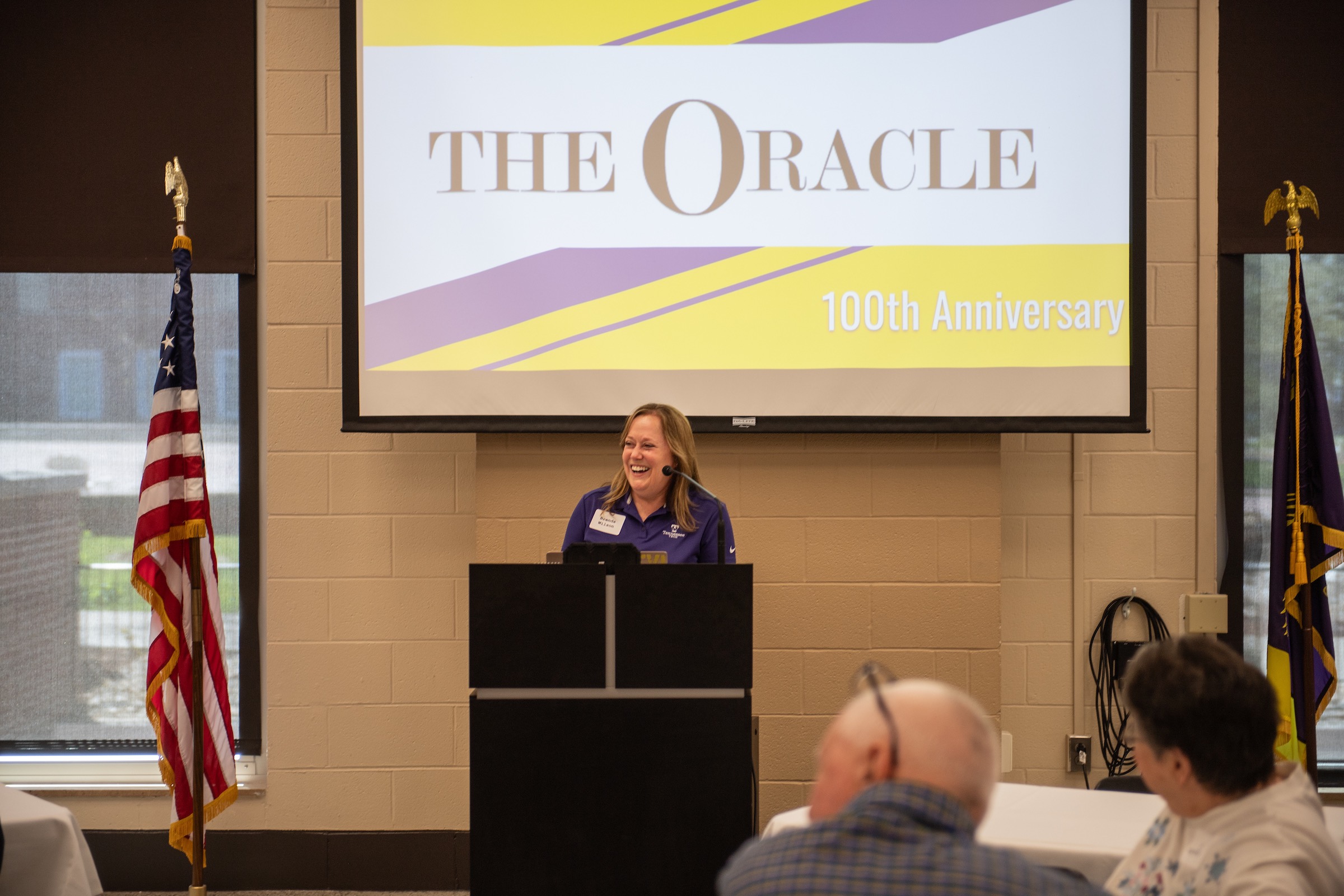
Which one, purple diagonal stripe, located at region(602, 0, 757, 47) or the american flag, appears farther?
purple diagonal stripe, located at region(602, 0, 757, 47)

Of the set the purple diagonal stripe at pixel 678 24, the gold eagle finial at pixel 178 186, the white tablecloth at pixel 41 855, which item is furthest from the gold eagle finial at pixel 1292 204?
the white tablecloth at pixel 41 855

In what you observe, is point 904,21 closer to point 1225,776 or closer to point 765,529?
point 765,529

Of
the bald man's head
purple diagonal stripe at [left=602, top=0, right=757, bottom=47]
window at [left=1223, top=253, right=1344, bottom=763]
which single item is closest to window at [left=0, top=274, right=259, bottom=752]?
purple diagonal stripe at [left=602, top=0, right=757, bottom=47]

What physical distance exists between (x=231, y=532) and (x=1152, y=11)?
385 cm

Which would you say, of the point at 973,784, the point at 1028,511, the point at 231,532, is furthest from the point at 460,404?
the point at 973,784

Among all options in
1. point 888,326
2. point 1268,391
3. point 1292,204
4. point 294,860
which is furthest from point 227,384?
point 1268,391

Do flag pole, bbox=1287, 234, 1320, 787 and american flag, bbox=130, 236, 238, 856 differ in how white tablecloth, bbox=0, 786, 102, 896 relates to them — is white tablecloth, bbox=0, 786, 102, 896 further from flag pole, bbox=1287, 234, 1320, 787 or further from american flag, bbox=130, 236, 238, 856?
flag pole, bbox=1287, 234, 1320, 787

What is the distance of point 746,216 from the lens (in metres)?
3.49

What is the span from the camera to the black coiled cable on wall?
3689mm

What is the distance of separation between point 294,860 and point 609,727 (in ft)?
6.61

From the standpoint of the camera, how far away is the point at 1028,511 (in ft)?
12.2

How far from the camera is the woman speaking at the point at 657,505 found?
311 centimetres

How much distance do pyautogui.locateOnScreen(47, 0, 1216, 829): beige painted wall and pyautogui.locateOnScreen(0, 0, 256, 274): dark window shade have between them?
6.0 inches

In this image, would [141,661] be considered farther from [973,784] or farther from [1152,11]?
[1152,11]
